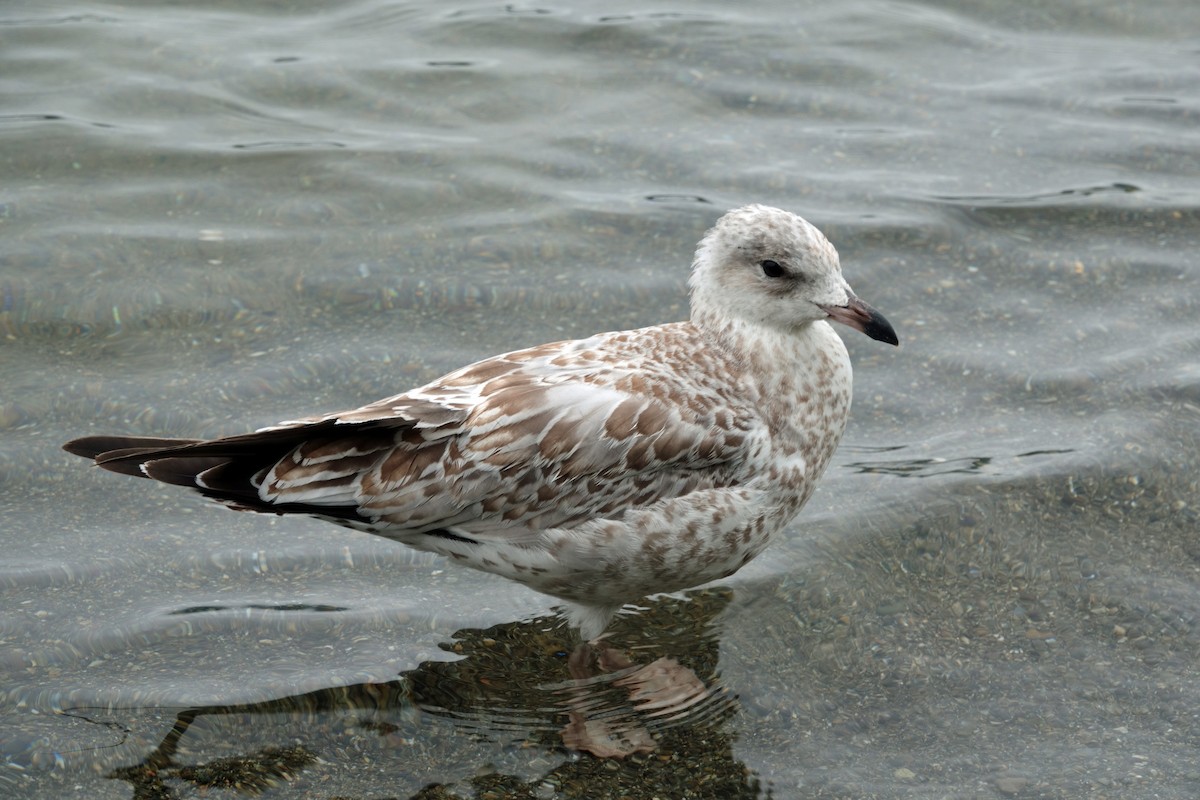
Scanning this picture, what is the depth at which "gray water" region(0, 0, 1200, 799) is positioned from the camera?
503 cm

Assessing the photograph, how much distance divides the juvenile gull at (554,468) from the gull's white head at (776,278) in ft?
0.64

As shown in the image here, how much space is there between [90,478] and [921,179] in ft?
16.9

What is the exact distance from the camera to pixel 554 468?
5.03 meters

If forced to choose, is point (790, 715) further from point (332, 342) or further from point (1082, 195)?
point (1082, 195)

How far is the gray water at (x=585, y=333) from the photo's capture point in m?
5.03

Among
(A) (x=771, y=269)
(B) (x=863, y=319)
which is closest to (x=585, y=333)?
(A) (x=771, y=269)

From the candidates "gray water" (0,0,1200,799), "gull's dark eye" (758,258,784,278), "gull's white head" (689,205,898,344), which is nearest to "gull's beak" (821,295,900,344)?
"gull's white head" (689,205,898,344)

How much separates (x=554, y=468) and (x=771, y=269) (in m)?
1.13

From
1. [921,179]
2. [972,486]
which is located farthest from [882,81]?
[972,486]

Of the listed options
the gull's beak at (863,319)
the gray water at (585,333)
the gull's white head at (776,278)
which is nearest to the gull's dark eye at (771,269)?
the gull's white head at (776,278)

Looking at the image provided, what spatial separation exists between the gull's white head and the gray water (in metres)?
1.16

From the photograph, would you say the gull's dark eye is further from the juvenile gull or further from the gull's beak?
the juvenile gull

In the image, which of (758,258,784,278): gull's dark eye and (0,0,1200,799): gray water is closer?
(0,0,1200,799): gray water

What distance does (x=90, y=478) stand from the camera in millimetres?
6316
